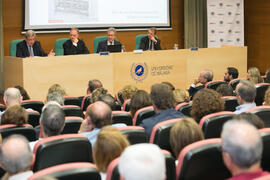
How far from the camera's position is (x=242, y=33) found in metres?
11.3

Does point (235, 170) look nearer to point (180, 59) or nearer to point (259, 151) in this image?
point (259, 151)

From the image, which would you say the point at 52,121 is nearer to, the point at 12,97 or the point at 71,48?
the point at 12,97

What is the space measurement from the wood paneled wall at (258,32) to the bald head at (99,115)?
9100mm

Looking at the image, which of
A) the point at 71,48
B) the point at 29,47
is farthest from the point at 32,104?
the point at 71,48

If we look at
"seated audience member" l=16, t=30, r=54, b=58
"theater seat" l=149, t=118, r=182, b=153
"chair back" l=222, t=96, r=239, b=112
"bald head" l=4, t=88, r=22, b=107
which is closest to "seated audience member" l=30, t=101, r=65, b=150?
"theater seat" l=149, t=118, r=182, b=153

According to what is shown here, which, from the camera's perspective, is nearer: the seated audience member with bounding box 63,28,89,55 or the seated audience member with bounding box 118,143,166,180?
the seated audience member with bounding box 118,143,166,180

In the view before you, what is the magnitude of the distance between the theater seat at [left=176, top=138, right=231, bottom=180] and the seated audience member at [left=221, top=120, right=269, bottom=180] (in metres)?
0.33

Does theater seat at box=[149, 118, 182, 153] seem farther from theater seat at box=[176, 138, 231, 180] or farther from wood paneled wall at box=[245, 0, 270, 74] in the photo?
wood paneled wall at box=[245, 0, 270, 74]

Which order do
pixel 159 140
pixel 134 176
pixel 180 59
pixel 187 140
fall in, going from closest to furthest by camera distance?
pixel 134 176
pixel 187 140
pixel 159 140
pixel 180 59

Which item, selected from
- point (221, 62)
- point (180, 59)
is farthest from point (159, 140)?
point (221, 62)

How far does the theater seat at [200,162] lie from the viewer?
7.43ft

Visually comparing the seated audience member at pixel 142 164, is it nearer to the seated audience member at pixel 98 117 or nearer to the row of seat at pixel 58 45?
the seated audience member at pixel 98 117

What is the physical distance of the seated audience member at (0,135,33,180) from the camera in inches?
86.6

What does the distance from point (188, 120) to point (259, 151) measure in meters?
0.77
